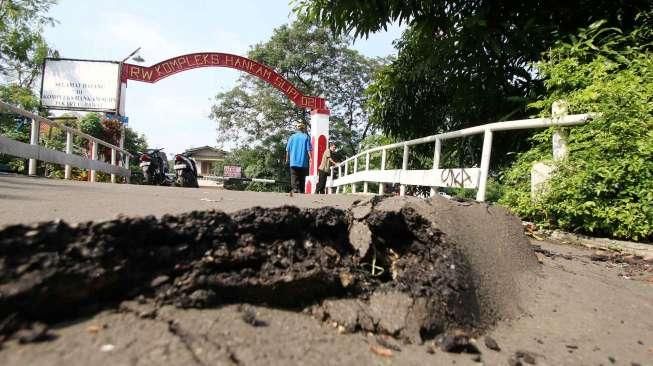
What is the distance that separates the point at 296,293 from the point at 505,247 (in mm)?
1558

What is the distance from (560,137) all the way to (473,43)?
366cm

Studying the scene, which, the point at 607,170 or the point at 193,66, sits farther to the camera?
the point at 193,66

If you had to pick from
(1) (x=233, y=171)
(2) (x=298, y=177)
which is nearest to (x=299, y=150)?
(2) (x=298, y=177)

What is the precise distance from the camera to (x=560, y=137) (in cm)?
474

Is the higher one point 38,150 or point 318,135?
point 318,135

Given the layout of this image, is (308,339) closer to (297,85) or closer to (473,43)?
(473,43)

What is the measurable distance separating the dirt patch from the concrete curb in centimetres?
203

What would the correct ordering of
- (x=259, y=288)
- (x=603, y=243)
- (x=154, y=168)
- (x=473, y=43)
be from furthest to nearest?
(x=154, y=168), (x=473, y=43), (x=603, y=243), (x=259, y=288)

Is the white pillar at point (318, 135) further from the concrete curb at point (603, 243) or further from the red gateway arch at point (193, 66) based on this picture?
the concrete curb at point (603, 243)

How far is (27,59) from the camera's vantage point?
28.9m

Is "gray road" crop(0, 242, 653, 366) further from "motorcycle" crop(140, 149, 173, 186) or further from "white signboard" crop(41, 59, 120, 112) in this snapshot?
"white signboard" crop(41, 59, 120, 112)

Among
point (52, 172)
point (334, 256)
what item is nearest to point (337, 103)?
point (52, 172)

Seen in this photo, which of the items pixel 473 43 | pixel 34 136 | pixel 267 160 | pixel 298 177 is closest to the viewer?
pixel 473 43

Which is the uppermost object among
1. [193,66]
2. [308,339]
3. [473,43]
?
[193,66]
